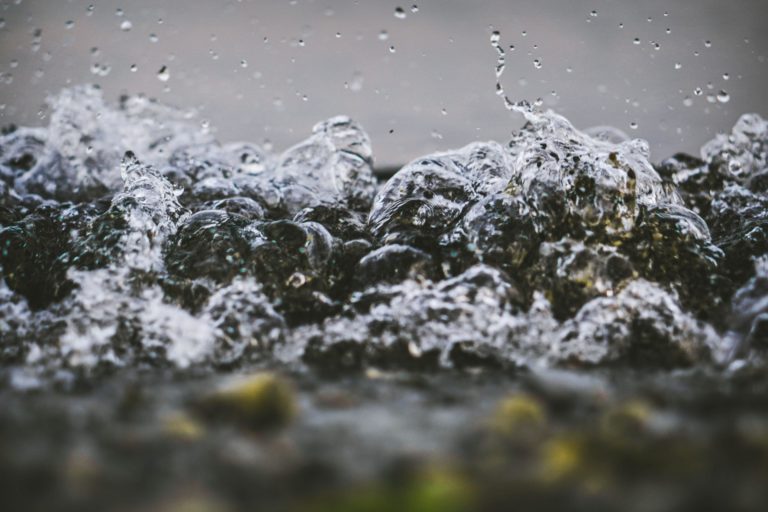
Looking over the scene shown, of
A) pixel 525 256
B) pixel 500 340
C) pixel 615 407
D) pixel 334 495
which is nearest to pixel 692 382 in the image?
pixel 615 407

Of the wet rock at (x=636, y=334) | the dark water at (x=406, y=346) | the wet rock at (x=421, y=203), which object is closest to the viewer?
the dark water at (x=406, y=346)

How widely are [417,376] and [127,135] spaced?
422cm

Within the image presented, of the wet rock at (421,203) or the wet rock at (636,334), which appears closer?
the wet rock at (636,334)

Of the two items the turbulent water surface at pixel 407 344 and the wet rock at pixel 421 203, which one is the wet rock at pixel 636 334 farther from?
the wet rock at pixel 421 203

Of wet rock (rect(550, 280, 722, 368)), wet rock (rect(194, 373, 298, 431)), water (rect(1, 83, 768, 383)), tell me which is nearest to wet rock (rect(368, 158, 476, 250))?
water (rect(1, 83, 768, 383))

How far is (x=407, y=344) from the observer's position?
1.70m

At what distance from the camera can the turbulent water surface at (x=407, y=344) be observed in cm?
82

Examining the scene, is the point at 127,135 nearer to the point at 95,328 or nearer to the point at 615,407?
the point at 95,328

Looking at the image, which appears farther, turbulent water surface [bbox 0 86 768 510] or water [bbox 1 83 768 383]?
water [bbox 1 83 768 383]

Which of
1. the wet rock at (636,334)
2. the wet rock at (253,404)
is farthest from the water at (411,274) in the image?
the wet rock at (253,404)

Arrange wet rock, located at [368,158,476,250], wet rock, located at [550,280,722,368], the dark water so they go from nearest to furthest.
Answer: the dark water
wet rock, located at [550,280,722,368]
wet rock, located at [368,158,476,250]

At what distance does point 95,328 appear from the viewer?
1.79 meters

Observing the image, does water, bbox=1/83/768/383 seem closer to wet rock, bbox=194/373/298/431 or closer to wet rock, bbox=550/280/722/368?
wet rock, bbox=550/280/722/368

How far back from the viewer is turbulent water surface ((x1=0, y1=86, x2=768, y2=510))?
0.82 metres
